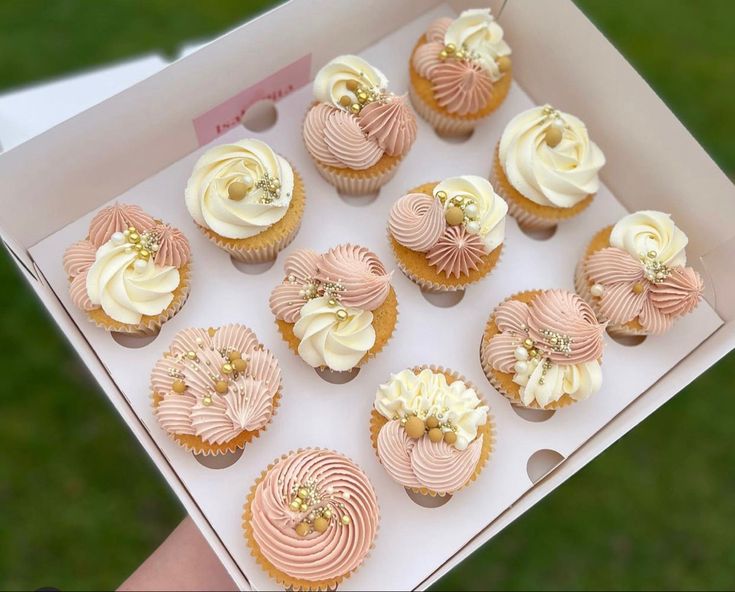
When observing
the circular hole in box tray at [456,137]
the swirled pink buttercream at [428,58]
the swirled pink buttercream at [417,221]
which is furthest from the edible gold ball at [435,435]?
the swirled pink buttercream at [428,58]

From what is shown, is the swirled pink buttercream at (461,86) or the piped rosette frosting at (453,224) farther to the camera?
the swirled pink buttercream at (461,86)

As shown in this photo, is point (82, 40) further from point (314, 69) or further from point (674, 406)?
point (674, 406)

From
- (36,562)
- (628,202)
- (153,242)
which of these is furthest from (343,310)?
(36,562)

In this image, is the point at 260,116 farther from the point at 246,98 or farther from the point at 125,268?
the point at 125,268

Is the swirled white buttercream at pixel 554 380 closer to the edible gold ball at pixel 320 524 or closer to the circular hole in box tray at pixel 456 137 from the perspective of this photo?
the edible gold ball at pixel 320 524

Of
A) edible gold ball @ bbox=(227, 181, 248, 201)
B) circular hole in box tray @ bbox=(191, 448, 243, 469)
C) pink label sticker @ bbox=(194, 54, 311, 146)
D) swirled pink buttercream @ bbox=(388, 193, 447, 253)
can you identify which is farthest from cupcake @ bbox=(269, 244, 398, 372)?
pink label sticker @ bbox=(194, 54, 311, 146)

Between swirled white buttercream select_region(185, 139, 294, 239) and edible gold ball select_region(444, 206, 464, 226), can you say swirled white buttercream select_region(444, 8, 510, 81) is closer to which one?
edible gold ball select_region(444, 206, 464, 226)
